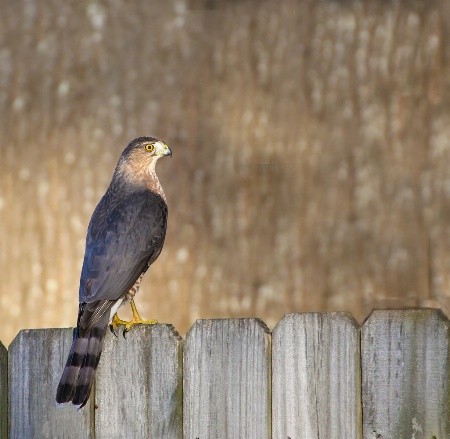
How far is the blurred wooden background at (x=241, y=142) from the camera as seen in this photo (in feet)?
17.4

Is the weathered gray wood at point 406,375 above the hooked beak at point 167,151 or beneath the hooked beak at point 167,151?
beneath

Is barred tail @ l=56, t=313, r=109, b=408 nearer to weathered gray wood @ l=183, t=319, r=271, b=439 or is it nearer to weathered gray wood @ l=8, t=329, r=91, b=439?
weathered gray wood @ l=8, t=329, r=91, b=439

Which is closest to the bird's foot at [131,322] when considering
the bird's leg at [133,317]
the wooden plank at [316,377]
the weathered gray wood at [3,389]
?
the bird's leg at [133,317]

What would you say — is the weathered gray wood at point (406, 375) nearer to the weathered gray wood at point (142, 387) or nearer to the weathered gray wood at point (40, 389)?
the weathered gray wood at point (142, 387)

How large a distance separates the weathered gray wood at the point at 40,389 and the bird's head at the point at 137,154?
933 mm

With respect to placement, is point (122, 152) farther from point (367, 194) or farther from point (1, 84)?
point (367, 194)

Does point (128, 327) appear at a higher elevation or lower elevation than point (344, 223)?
lower

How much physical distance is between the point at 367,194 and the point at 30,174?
1.21 metres

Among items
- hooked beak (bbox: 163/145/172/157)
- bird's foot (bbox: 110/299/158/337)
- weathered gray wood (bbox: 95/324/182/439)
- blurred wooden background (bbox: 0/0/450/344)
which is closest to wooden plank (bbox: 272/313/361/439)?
weathered gray wood (bbox: 95/324/182/439)

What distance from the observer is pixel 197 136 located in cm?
538

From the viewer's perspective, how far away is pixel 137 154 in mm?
5516

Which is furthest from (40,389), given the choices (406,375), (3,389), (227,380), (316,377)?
(406,375)

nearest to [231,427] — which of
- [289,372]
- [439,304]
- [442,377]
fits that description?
[289,372]

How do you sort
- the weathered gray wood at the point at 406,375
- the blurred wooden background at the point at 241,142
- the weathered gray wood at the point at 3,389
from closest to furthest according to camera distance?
the weathered gray wood at the point at 406,375 < the weathered gray wood at the point at 3,389 < the blurred wooden background at the point at 241,142
